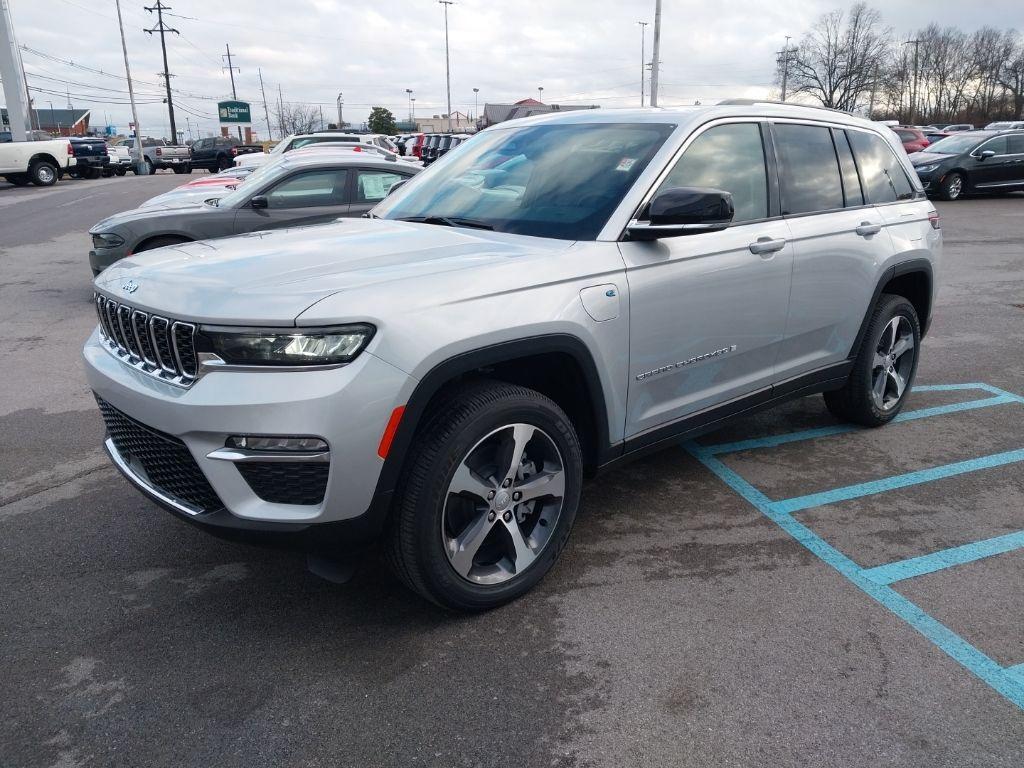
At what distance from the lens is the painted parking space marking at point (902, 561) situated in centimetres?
281

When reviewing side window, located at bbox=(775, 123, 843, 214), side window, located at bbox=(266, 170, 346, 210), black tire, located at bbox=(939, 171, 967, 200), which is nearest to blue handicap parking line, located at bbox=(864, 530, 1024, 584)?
side window, located at bbox=(775, 123, 843, 214)

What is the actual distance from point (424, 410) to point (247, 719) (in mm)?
1113

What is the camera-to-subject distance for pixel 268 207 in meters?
8.41

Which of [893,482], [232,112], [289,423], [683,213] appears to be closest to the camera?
[289,423]

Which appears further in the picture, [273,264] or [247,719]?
[273,264]

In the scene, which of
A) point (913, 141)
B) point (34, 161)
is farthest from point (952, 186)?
point (34, 161)

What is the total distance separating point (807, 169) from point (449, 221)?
1.95 meters

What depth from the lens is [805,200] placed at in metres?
4.24

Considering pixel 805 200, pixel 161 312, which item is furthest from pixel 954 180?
pixel 161 312

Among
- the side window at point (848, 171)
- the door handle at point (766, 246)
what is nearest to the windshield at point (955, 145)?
the side window at point (848, 171)

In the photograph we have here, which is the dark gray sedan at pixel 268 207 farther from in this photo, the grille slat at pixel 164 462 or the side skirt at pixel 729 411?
the grille slat at pixel 164 462

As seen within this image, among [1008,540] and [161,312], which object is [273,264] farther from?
[1008,540]

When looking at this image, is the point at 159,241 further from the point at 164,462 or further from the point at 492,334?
the point at 492,334

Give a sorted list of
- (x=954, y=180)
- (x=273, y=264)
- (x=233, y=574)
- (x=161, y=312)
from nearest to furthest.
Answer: (x=161, y=312)
(x=273, y=264)
(x=233, y=574)
(x=954, y=180)
